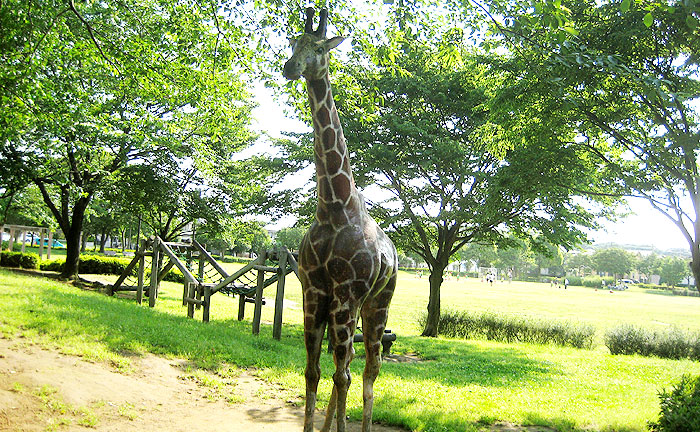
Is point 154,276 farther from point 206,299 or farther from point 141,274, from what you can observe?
point 206,299

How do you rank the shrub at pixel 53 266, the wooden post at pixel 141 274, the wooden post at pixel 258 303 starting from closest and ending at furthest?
the wooden post at pixel 258 303 → the wooden post at pixel 141 274 → the shrub at pixel 53 266

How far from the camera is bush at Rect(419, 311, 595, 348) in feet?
54.6

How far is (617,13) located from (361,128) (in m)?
7.35

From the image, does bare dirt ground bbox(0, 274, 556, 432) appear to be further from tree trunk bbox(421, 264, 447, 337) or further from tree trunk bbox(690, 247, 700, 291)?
tree trunk bbox(421, 264, 447, 337)

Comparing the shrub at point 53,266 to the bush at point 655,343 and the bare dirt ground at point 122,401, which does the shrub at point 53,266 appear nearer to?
the bare dirt ground at point 122,401

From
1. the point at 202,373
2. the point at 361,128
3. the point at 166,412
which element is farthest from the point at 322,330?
the point at 361,128

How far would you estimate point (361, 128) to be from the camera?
14.5m

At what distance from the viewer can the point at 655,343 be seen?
598 inches

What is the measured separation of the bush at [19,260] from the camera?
794 inches

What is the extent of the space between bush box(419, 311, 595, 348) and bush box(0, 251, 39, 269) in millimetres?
16473

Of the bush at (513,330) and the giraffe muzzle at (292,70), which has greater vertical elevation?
the giraffe muzzle at (292,70)

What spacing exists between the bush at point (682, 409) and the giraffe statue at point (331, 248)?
3.49 meters

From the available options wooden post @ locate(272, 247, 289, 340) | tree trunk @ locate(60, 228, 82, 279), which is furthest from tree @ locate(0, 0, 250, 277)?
wooden post @ locate(272, 247, 289, 340)

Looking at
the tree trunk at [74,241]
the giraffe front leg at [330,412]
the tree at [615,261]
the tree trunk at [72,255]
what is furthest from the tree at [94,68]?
the tree at [615,261]
